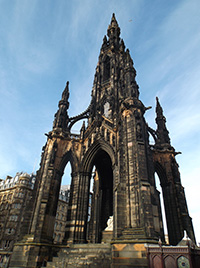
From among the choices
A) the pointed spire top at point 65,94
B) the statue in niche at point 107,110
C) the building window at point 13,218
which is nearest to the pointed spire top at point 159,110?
the statue in niche at point 107,110

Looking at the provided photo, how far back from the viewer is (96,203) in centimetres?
2008

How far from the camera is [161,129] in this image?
21719 millimetres

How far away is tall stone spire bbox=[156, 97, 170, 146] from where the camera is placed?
20562 millimetres

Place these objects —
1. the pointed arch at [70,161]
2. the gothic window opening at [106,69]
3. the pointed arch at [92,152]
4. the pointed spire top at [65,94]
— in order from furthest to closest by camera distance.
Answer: the gothic window opening at [106,69]
the pointed spire top at [65,94]
the pointed arch at [70,161]
the pointed arch at [92,152]

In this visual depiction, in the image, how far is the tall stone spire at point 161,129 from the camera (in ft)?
67.5

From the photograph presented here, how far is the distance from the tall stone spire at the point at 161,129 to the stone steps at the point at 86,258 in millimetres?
12178

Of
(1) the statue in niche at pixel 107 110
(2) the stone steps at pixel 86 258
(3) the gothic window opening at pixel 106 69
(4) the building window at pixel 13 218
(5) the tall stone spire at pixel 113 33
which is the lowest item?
(2) the stone steps at pixel 86 258

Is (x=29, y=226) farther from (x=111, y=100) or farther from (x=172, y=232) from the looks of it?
(x=111, y=100)

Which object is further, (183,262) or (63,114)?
(63,114)

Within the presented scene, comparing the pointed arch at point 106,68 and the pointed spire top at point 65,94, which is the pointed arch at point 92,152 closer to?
the pointed spire top at point 65,94

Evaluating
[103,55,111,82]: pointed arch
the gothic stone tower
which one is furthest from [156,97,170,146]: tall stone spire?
[103,55,111,82]: pointed arch

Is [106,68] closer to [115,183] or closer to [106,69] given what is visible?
[106,69]

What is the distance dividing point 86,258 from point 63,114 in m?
14.1

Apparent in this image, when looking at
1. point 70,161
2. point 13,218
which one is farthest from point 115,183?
point 13,218
